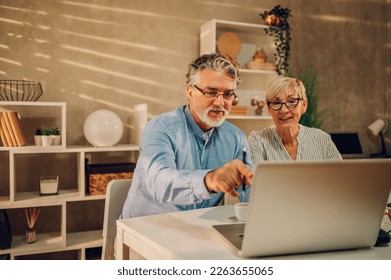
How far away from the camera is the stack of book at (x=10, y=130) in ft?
9.04

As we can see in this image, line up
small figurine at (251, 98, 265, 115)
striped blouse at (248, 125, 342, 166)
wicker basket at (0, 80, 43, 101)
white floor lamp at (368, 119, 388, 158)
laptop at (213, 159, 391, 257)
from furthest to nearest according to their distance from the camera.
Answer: white floor lamp at (368, 119, 388, 158), small figurine at (251, 98, 265, 115), wicker basket at (0, 80, 43, 101), striped blouse at (248, 125, 342, 166), laptop at (213, 159, 391, 257)

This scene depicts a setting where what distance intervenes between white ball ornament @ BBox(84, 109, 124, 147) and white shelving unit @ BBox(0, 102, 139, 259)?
57 millimetres

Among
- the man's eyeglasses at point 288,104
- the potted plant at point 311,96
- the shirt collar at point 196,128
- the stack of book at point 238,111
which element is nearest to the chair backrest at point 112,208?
the shirt collar at point 196,128

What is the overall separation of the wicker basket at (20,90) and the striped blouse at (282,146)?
1.75 metres

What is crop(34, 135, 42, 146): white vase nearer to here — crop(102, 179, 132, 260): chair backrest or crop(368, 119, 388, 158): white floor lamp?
crop(102, 179, 132, 260): chair backrest

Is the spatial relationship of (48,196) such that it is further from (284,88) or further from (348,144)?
(348,144)

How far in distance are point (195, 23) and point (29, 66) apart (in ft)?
4.74

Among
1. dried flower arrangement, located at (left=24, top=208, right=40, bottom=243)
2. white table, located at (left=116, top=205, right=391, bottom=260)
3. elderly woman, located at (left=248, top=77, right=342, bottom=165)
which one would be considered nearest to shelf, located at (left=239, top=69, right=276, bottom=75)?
elderly woman, located at (left=248, top=77, right=342, bottom=165)

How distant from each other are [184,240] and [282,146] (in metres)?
1.20

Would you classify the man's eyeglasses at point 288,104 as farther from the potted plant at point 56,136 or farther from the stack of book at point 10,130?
the stack of book at point 10,130

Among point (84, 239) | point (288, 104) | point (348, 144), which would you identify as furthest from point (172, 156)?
point (348, 144)

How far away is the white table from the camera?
105cm

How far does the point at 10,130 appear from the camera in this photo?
9.11ft

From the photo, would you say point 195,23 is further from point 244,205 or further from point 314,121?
point 244,205
